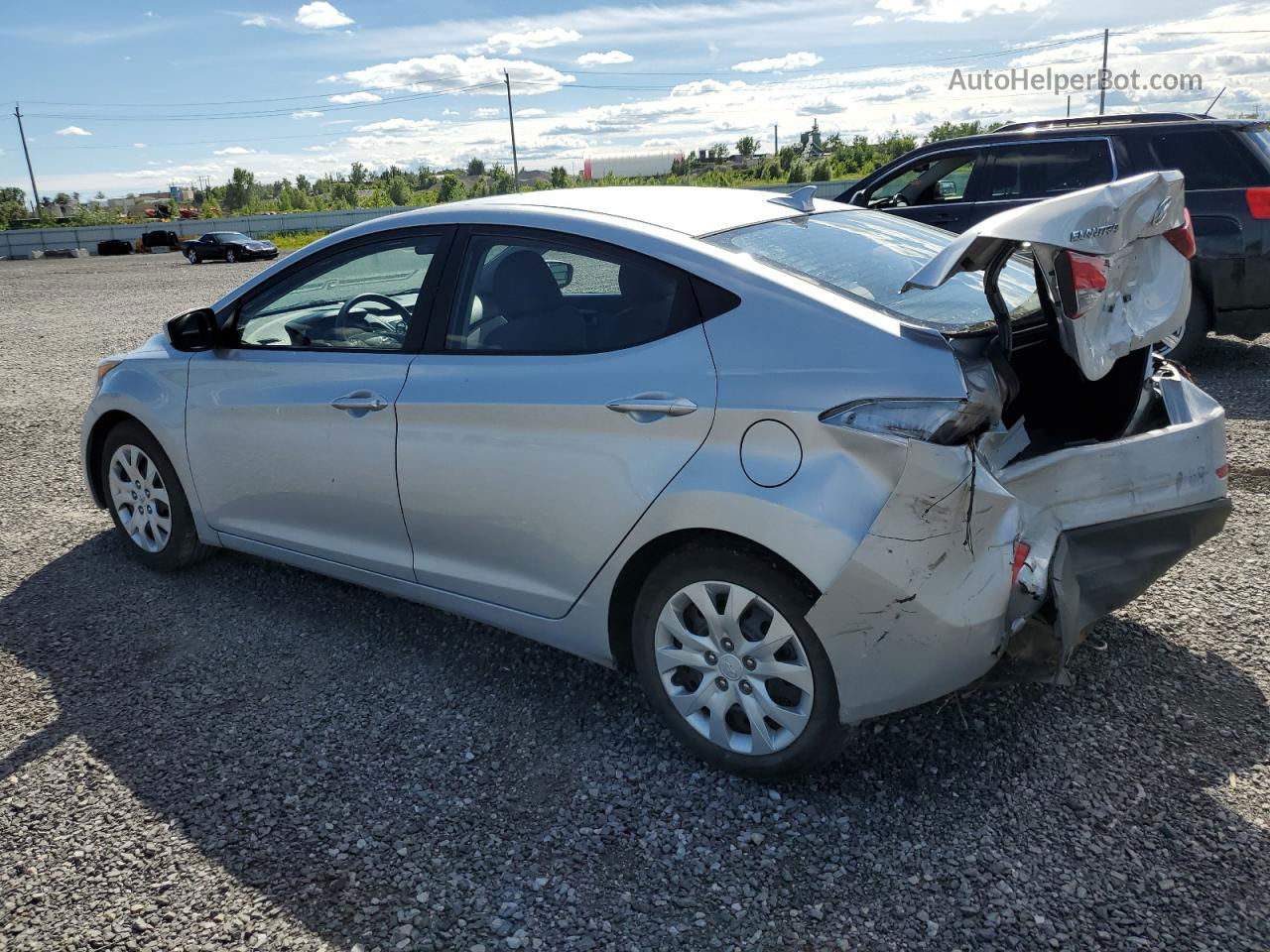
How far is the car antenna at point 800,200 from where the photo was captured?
3.79 meters

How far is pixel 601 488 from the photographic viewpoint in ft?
9.96

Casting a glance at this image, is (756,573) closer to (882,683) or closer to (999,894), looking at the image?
(882,683)

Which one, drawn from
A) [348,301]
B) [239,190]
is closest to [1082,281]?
[348,301]

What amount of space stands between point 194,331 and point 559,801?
258 cm

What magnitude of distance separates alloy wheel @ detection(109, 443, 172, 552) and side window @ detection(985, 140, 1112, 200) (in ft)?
22.5

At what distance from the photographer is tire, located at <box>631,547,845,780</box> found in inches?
109

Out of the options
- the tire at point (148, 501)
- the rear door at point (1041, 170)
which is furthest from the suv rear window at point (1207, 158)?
the tire at point (148, 501)

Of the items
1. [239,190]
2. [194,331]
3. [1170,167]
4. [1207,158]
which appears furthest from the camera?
[239,190]

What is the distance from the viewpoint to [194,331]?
4.22 meters

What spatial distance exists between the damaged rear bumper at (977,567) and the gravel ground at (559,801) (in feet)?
1.43

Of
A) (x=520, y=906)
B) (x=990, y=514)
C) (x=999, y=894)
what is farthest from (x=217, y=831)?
(x=990, y=514)

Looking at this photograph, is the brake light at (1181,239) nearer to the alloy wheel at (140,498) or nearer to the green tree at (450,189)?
the alloy wheel at (140,498)

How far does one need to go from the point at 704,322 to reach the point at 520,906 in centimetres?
166

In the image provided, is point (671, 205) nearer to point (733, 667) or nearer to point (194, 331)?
point (733, 667)
